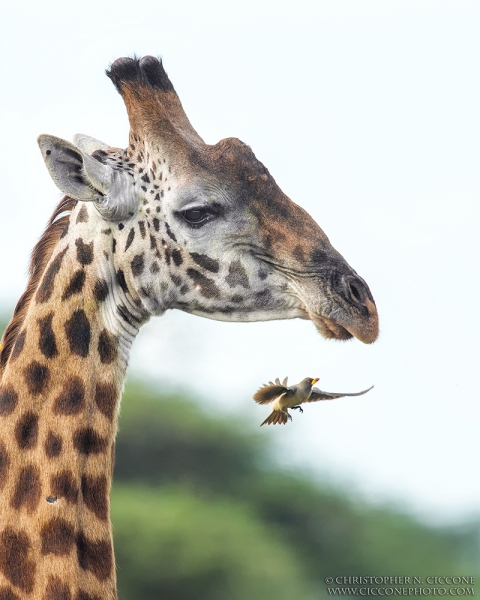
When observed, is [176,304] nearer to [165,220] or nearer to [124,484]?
[165,220]

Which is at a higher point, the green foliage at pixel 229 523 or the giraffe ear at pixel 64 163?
the giraffe ear at pixel 64 163

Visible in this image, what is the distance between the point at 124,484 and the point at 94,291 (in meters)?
22.1

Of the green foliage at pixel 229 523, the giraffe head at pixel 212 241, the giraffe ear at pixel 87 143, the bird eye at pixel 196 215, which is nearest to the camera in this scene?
the giraffe head at pixel 212 241

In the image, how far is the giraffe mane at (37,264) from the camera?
6215mm

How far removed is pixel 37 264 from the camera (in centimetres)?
634

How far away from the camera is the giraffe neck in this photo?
5.56m

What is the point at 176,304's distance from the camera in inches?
245

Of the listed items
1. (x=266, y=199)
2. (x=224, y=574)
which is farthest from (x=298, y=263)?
(x=224, y=574)

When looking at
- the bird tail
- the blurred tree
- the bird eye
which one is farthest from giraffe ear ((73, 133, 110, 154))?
the blurred tree

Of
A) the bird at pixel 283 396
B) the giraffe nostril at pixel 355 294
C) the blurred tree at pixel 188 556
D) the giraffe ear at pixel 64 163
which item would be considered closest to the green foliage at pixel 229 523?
the blurred tree at pixel 188 556

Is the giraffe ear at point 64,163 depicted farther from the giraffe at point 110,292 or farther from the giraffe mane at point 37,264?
the giraffe mane at point 37,264

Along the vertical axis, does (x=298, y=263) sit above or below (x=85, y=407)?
above

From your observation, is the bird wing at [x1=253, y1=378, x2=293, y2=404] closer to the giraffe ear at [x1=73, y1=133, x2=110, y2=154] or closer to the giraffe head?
the giraffe head

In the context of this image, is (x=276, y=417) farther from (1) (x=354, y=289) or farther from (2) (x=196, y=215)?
(2) (x=196, y=215)
